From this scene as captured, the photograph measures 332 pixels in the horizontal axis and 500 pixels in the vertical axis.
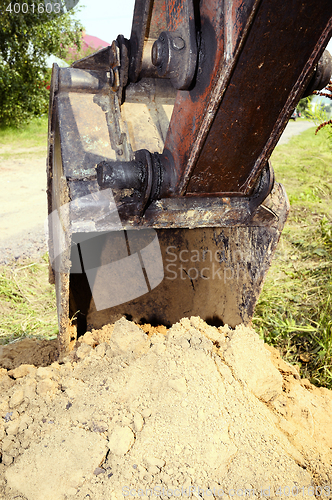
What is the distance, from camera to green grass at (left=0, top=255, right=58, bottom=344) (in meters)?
2.74

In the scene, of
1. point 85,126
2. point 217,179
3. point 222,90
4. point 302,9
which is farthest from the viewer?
point 85,126

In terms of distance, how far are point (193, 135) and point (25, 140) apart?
7.85 m

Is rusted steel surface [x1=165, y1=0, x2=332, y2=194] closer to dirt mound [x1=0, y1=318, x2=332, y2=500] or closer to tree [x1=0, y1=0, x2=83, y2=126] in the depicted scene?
dirt mound [x1=0, y1=318, x2=332, y2=500]

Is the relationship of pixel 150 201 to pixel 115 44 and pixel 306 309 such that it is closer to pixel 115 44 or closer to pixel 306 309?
pixel 115 44

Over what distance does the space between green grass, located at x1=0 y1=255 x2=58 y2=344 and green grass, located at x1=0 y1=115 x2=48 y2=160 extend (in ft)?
13.8

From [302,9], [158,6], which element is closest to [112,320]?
[158,6]

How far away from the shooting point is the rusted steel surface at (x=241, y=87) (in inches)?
39.2

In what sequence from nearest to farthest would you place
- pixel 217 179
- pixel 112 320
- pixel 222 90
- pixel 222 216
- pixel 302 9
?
pixel 302 9, pixel 222 90, pixel 217 179, pixel 222 216, pixel 112 320

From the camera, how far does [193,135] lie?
1.25 meters

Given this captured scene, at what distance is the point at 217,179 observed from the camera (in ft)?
4.57

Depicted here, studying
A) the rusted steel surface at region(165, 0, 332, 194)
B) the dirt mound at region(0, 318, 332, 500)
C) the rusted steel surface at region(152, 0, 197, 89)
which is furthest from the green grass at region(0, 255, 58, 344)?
the rusted steel surface at region(152, 0, 197, 89)

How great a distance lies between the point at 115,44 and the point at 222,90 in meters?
0.79

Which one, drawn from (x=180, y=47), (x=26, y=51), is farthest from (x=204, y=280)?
(x=26, y=51)

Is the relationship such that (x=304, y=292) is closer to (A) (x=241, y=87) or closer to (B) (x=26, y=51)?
(A) (x=241, y=87)
